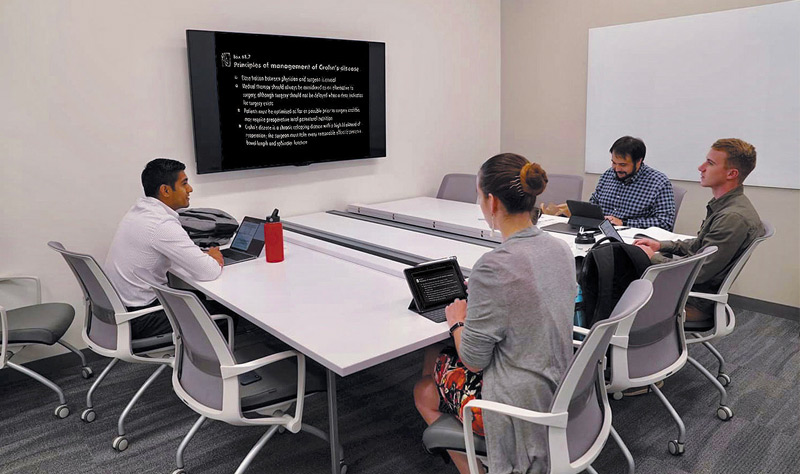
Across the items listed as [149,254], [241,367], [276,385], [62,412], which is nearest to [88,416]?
[62,412]

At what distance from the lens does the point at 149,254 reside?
109 inches

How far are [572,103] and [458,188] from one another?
48.9 inches

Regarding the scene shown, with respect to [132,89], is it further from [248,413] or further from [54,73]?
[248,413]

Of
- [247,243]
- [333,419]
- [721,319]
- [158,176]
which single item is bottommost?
[333,419]

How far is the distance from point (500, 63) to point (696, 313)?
336 centimetres

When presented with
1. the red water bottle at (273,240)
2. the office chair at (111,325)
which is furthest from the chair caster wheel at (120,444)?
the red water bottle at (273,240)

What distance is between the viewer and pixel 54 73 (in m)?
3.27

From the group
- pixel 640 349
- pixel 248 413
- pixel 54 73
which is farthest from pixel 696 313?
pixel 54 73

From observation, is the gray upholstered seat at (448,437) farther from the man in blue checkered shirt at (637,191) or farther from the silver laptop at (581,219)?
the man in blue checkered shirt at (637,191)

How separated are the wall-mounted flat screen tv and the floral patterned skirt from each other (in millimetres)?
2354

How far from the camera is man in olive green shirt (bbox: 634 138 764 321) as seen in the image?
2.72 metres

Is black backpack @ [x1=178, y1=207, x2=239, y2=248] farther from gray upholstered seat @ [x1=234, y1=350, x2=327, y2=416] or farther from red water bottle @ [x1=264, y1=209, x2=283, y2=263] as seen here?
gray upholstered seat @ [x1=234, y1=350, x2=327, y2=416]

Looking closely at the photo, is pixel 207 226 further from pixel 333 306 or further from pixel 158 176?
pixel 333 306

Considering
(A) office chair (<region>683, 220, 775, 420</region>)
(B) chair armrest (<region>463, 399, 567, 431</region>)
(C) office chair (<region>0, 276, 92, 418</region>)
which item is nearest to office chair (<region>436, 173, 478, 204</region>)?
(A) office chair (<region>683, 220, 775, 420</region>)
